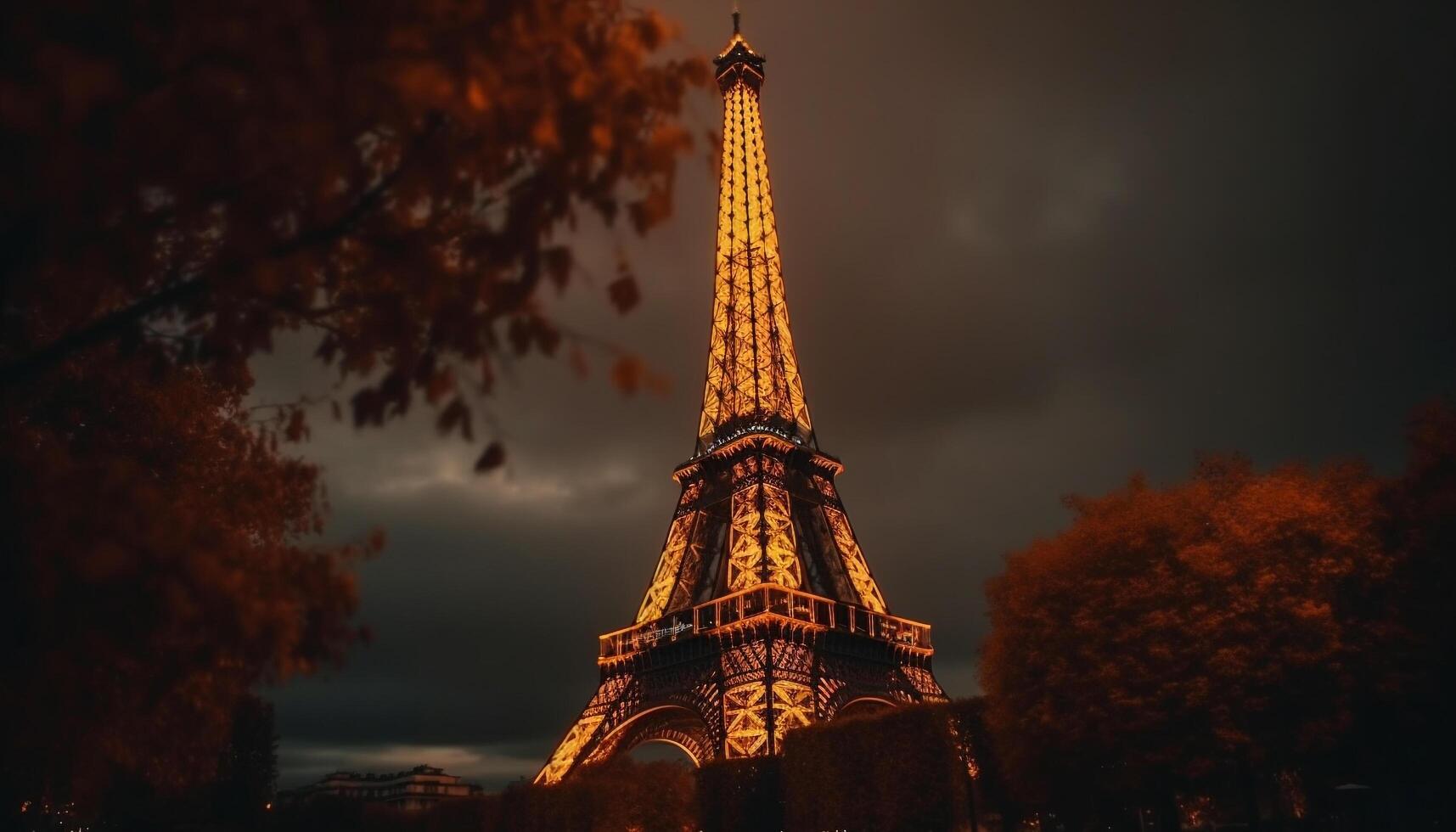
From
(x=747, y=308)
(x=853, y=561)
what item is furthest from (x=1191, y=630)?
(x=747, y=308)

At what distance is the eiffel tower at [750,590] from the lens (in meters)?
44.4

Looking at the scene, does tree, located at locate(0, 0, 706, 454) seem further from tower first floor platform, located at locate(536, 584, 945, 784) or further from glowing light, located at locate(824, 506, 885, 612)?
glowing light, located at locate(824, 506, 885, 612)

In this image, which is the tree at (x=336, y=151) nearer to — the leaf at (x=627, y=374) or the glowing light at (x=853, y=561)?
the leaf at (x=627, y=374)

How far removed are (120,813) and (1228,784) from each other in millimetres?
52431

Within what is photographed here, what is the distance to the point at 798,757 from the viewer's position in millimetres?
36562

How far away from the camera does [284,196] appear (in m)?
4.27

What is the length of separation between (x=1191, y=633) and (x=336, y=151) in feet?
89.7

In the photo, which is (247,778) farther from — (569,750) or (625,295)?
(625,295)

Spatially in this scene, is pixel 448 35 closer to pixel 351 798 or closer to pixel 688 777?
pixel 688 777

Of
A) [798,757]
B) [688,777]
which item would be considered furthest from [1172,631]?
[688,777]

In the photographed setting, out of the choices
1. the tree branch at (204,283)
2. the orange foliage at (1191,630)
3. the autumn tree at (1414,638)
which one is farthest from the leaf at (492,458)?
the autumn tree at (1414,638)

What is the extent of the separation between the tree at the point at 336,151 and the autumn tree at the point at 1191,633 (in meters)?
25.8

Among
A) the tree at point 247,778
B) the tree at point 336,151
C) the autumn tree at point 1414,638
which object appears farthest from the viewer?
the tree at point 247,778

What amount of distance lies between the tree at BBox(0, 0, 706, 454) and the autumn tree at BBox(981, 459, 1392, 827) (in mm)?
25806
